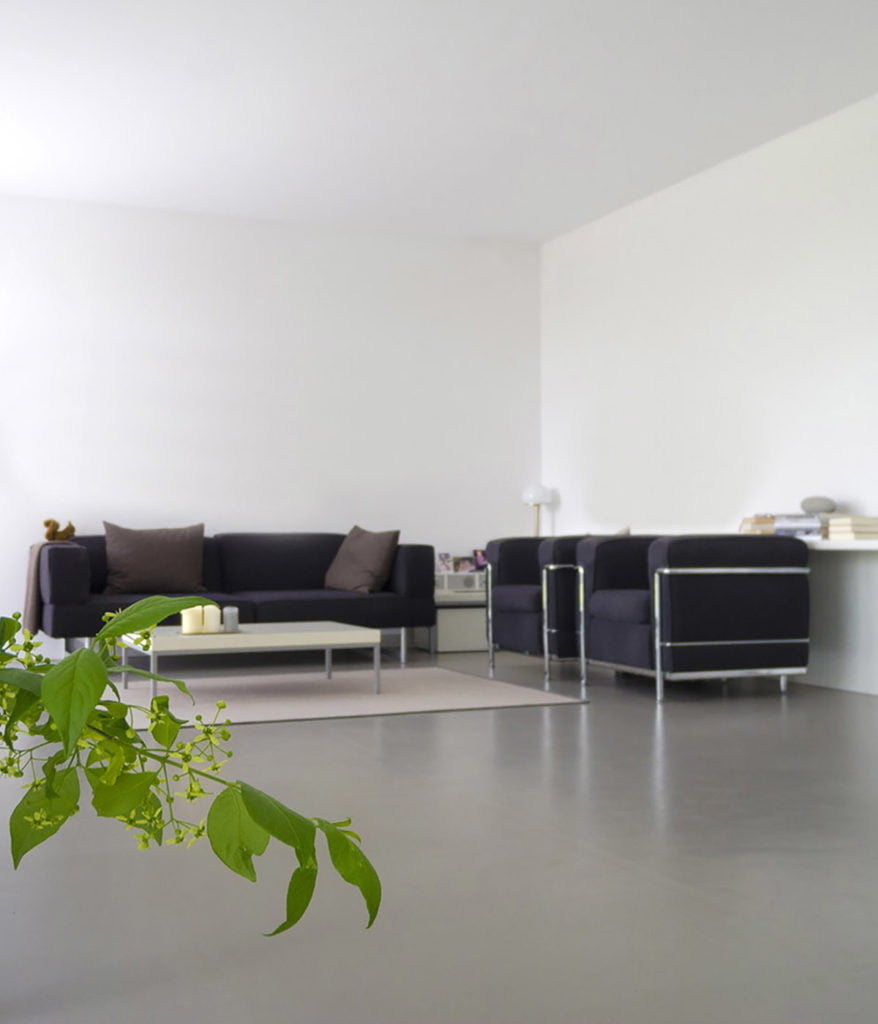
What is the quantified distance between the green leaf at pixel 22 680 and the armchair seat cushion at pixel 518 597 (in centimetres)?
690

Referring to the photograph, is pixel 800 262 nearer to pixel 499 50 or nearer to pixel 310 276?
pixel 499 50

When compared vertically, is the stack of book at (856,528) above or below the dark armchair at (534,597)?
above

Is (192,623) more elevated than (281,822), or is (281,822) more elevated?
(281,822)

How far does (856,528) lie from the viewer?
6.19 metres

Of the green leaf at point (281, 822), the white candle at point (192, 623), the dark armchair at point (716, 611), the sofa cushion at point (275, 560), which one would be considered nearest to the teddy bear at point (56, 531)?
the sofa cushion at point (275, 560)

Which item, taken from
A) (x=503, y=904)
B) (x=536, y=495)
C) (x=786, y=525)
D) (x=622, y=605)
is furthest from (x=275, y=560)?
(x=503, y=904)

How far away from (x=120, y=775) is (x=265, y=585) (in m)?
8.41

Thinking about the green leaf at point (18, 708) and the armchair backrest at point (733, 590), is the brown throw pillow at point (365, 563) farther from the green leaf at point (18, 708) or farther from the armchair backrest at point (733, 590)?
the green leaf at point (18, 708)

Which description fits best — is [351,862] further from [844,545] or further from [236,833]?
[844,545]

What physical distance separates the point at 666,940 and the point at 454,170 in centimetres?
661

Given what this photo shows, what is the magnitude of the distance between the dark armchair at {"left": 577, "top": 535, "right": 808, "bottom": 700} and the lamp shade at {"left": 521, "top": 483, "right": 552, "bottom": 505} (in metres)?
3.22

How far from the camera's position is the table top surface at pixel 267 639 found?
233 inches

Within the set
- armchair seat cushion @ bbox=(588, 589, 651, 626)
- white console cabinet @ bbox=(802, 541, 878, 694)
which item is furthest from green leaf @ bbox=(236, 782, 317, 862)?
white console cabinet @ bbox=(802, 541, 878, 694)

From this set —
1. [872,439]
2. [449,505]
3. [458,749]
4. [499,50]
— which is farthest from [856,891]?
[449,505]
